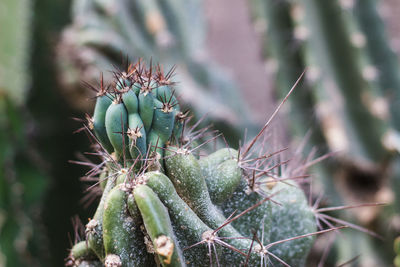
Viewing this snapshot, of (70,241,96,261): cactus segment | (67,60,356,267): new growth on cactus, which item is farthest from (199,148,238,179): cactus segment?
(70,241,96,261): cactus segment

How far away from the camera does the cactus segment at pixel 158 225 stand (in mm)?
831

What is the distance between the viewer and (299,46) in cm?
250

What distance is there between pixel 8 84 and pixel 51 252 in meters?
1.25

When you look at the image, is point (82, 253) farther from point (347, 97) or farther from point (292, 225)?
point (347, 97)

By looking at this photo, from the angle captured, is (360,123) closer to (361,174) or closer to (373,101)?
(373,101)

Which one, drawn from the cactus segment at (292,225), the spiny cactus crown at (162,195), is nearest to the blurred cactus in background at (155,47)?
the cactus segment at (292,225)

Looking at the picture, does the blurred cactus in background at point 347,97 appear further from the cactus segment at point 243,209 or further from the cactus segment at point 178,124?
the cactus segment at point 178,124

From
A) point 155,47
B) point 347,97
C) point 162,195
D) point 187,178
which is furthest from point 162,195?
point 155,47

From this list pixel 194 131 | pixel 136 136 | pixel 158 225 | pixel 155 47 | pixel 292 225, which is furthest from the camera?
pixel 155 47

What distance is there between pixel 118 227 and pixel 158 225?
12 cm

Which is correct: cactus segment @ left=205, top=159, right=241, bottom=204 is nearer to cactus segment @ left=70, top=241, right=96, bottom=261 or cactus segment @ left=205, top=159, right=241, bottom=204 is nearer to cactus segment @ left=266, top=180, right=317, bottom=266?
cactus segment @ left=266, top=180, right=317, bottom=266

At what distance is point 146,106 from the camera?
38.9 inches

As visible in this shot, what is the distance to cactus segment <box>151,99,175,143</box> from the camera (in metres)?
1.00

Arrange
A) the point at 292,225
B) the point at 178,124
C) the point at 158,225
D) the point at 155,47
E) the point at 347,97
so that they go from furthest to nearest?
the point at 155,47 < the point at 347,97 < the point at 292,225 < the point at 178,124 < the point at 158,225
